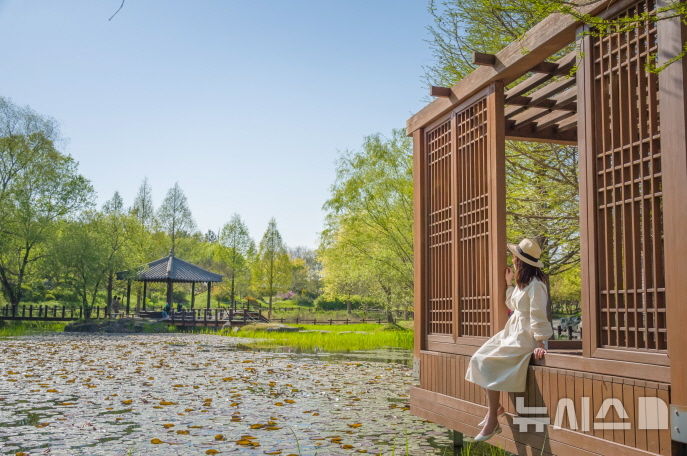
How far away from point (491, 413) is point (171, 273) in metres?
26.0

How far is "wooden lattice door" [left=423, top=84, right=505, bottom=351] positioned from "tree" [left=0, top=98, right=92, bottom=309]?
77.8ft

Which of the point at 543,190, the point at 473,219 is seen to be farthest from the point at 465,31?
the point at 473,219

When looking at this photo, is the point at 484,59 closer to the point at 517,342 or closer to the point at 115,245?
the point at 517,342

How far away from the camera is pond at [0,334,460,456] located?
514 cm

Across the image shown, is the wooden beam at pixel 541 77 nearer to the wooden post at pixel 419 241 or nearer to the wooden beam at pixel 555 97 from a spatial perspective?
the wooden beam at pixel 555 97

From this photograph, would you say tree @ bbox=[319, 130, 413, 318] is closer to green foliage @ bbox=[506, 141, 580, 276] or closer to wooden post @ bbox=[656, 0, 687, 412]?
green foliage @ bbox=[506, 141, 580, 276]

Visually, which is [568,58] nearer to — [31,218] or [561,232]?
[561,232]

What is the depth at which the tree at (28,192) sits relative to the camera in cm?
2600

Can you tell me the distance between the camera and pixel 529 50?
4523 millimetres

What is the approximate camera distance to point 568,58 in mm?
4891

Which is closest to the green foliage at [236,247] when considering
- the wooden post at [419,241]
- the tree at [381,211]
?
the tree at [381,211]

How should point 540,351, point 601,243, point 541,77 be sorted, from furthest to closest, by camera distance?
point 541,77
point 540,351
point 601,243

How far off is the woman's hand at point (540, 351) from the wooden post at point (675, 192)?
108 centimetres

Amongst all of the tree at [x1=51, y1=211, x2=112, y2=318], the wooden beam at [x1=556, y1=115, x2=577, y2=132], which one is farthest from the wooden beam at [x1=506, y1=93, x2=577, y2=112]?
the tree at [x1=51, y1=211, x2=112, y2=318]
